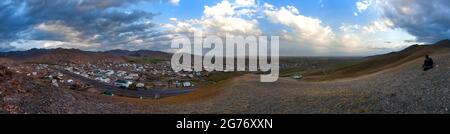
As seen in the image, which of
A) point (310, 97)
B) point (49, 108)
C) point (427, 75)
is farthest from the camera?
point (427, 75)

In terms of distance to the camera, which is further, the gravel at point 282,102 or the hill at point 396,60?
the hill at point 396,60

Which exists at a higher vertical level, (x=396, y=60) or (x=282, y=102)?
(x=396, y=60)

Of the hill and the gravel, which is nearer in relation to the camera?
the gravel

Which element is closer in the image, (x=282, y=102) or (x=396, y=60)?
(x=282, y=102)
